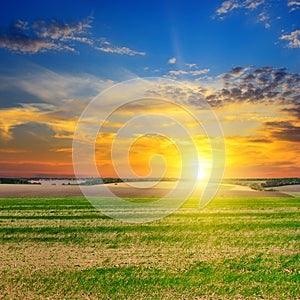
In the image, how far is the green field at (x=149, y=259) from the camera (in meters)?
16.6

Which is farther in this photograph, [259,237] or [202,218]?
[202,218]

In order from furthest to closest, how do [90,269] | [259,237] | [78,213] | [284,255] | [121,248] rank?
[78,213]
[259,237]
[121,248]
[284,255]
[90,269]

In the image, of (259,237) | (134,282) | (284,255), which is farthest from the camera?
(259,237)

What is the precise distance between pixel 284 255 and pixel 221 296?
8931mm

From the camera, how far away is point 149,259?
21.8 meters

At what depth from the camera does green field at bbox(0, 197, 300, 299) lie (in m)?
16.6

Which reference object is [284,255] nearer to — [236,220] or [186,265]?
[186,265]

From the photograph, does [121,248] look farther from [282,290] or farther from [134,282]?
[282,290]

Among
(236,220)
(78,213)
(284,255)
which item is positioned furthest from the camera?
(78,213)

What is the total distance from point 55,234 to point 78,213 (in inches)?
546

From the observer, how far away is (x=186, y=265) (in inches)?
807

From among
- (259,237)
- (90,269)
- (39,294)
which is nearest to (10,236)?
(90,269)

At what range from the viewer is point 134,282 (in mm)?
17484

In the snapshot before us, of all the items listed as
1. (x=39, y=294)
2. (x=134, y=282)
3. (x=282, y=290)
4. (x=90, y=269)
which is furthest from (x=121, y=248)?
(x=282, y=290)
